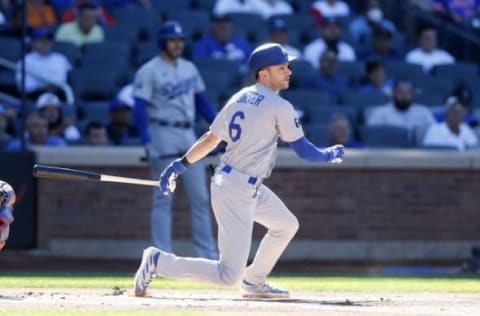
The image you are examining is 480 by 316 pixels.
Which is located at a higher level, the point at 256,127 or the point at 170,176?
the point at 256,127

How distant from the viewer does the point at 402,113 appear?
15.8 m

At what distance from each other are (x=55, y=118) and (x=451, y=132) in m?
4.56

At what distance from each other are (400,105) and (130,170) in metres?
3.54

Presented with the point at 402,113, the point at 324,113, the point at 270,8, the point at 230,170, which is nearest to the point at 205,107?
the point at 230,170

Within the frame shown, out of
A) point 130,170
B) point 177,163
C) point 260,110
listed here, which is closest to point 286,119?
point 260,110

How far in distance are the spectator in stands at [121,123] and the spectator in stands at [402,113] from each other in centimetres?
286

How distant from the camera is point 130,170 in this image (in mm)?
14117

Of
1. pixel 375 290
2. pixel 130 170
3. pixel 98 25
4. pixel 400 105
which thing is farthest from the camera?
pixel 98 25

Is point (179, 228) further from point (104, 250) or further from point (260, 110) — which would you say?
point (260, 110)

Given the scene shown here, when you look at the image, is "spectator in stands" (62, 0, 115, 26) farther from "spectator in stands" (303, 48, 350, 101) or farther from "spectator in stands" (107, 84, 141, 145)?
"spectator in stands" (303, 48, 350, 101)

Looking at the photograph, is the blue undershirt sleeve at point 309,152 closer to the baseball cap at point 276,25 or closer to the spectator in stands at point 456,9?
the baseball cap at point 276,25

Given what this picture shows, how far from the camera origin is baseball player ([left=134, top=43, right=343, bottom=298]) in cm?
857

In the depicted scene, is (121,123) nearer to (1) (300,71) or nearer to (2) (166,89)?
(1) (300,71)

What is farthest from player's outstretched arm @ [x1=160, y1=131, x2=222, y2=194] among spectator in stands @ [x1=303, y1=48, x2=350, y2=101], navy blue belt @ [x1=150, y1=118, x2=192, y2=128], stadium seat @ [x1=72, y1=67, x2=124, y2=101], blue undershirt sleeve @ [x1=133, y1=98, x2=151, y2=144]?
spectator in stands @ [x1=303, y1=48, x2=350, y2=101]
